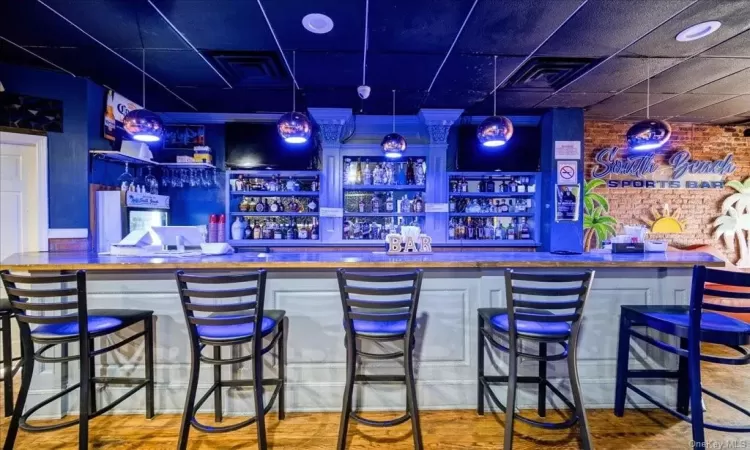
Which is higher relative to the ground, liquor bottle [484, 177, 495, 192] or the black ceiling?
the black ceiling

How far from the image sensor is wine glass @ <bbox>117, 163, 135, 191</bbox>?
4481 millimetres

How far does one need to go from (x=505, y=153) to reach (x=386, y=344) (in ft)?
12.7

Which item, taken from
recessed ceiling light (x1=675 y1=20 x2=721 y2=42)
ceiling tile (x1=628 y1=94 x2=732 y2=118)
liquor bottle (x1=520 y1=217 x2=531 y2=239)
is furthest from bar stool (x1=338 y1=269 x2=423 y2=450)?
ceiling tile (x1=628 y1=94 x2=732 y2=118)

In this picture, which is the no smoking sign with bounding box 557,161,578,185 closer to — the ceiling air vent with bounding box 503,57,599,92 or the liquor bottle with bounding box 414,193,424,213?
the ceiling air vent with bounding box 503,57,599,92

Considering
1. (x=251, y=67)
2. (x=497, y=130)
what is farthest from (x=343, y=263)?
(x=251, y=67)

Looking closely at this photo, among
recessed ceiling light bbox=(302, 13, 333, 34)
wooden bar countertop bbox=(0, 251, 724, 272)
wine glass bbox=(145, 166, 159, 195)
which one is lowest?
wooden bar countertop bbox=(0, 251, 724, 272)

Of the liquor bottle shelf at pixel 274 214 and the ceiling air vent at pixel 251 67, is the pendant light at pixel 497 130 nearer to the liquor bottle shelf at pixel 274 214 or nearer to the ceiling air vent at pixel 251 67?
the ceiling air vent at pixel 251 67

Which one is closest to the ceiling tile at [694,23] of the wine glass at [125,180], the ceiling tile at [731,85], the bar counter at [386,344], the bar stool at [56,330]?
the ceiling tile at [731,85]

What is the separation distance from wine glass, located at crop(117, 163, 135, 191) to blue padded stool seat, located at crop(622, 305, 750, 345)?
→ 5389 millimetres

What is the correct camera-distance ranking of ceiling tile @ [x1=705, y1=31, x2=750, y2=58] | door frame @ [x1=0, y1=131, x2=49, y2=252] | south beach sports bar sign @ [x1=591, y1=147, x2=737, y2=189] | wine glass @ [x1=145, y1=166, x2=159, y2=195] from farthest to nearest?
south beach sports bar sign @ [x1=591, y1=147, x2=737, y2=189] → wine glass @ [x1=145, y1=166, x2=159, y2=195] → door frame @ [x1=0, y1=131, x2=49, y2=252] → ceiling tile @ [x1=705, y1=31, x2=750, y2=58]

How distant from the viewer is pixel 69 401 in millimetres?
2607

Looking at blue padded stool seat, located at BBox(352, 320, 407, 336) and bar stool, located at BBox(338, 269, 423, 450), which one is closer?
bar stool, located at BBox(338, 269, 423, 450)

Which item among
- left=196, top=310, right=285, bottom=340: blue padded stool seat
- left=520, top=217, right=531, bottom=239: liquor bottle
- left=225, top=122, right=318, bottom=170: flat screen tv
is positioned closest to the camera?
left=196, top=310, right=285, bottom=340: blue padded stool seat

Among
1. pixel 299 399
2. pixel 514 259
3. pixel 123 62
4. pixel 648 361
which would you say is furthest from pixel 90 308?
pixel 648 361
